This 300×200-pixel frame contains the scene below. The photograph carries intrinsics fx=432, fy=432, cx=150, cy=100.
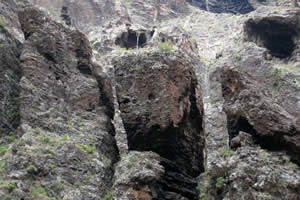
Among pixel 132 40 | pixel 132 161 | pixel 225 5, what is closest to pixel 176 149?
pixel 132 161

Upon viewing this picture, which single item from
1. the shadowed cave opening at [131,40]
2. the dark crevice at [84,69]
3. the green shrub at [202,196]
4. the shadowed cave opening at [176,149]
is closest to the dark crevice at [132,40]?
the shadowed cave opening at [131,40]

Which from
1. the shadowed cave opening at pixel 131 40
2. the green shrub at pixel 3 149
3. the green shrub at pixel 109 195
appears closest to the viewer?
the green shrub at pixel 109 195

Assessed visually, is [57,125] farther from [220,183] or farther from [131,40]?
[131,40]

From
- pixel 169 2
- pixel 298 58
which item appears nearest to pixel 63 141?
pixel 298 58

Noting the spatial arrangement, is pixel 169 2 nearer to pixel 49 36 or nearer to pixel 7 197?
pixel 49 36

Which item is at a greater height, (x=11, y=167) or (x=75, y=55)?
(x=75, y=55)

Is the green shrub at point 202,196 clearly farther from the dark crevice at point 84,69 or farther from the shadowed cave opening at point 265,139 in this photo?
the dark crevice at point 84,69

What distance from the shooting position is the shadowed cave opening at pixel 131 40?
197ft

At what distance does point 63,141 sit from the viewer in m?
26.0

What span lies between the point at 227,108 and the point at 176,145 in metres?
3.91

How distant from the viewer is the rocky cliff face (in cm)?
2211

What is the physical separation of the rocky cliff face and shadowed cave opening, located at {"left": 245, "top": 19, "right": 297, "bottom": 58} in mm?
11358

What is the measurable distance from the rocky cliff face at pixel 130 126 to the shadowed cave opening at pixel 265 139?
0.05 m

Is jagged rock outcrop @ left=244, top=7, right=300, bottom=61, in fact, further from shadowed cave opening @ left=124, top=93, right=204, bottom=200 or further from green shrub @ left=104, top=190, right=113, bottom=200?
green shrub @ left=104, top=190, right=113, bottom=200
